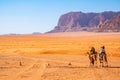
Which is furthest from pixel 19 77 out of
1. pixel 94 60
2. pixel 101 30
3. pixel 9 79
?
pixel 101 30

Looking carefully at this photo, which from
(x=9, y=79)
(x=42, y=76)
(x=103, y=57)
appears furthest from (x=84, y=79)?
(x=103, y=57)

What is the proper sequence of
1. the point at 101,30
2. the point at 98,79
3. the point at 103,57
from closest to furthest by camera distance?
the point at 98,79 → the point at 103,57 → the point at 101,30

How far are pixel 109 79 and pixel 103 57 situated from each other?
7427 millimetres

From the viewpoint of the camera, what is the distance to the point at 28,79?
57.6 feet

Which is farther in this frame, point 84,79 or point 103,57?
point 103,57

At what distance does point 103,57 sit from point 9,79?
30.1 feet

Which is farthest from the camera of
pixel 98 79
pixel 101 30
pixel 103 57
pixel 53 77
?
pixel 101 30

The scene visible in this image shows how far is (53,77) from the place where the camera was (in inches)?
726

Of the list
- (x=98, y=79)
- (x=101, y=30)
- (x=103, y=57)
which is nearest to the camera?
(x=98, y=79)

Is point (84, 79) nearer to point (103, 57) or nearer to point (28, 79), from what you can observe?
point (28, 79)

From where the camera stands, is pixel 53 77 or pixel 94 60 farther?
pixel 94 60

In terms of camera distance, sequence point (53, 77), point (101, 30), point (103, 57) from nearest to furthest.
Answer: point (53, 77)
point (103, 57)
point (101, 30)

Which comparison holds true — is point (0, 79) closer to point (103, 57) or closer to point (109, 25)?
point (103, 57)

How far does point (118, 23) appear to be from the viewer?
200 metres
